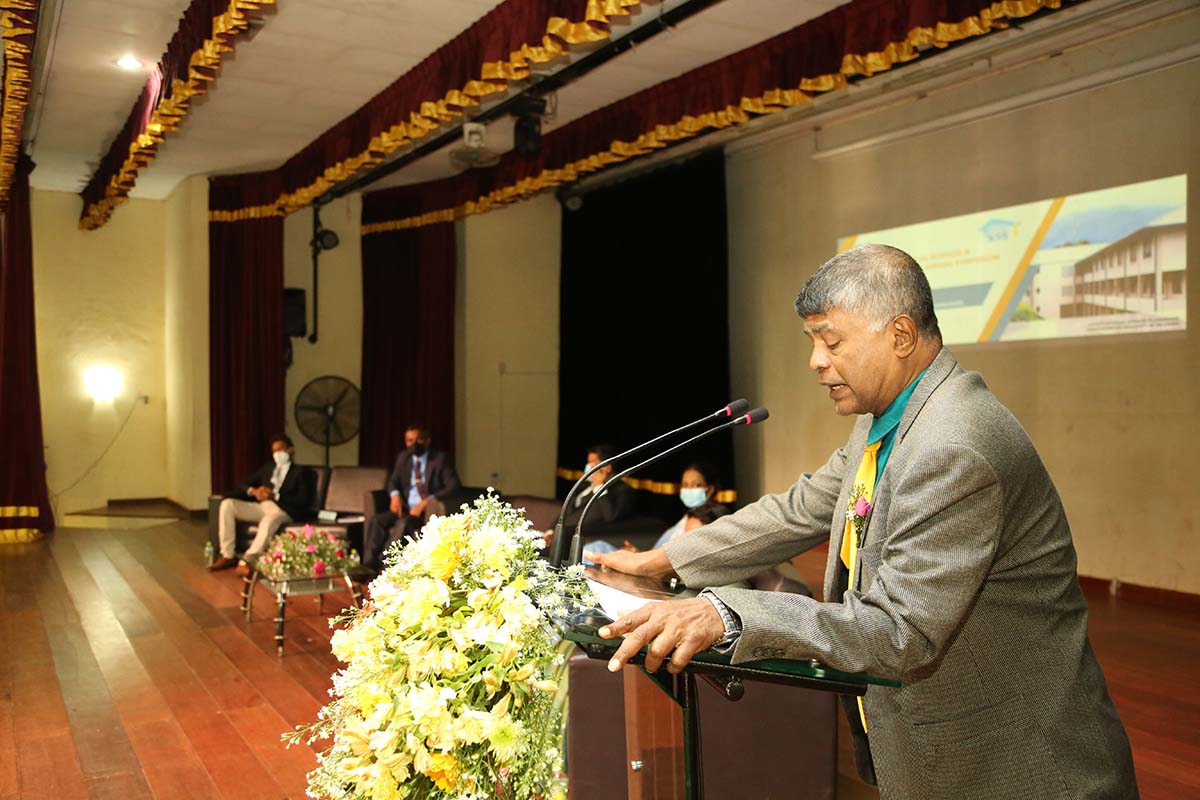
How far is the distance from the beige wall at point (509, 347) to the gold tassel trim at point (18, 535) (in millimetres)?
4029

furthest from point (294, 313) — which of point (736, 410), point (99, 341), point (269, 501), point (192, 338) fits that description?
point (736, 410)

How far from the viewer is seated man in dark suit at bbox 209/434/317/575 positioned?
24.0 feet

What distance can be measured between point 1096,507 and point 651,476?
4134 mm

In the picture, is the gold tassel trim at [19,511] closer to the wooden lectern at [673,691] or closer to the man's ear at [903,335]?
the wooden lectern at [673,691]

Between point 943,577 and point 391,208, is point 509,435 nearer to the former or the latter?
point 391,208

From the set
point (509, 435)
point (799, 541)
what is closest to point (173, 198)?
point (509, 435)

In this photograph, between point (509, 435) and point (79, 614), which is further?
point (509, 435)

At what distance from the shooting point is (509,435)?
11.3 meters

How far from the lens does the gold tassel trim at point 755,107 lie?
177 inches

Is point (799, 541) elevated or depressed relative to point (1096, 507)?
elevated

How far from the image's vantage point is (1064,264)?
20.9 ft

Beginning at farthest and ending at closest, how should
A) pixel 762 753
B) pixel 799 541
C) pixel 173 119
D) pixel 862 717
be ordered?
pixel 173 119 → pixel 762 753 → pixel 799 541 → pixel 862 717

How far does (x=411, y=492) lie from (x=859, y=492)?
21.0ft

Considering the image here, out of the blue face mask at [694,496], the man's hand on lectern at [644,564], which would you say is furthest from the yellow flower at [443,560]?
the blue face mask at [694,496]
